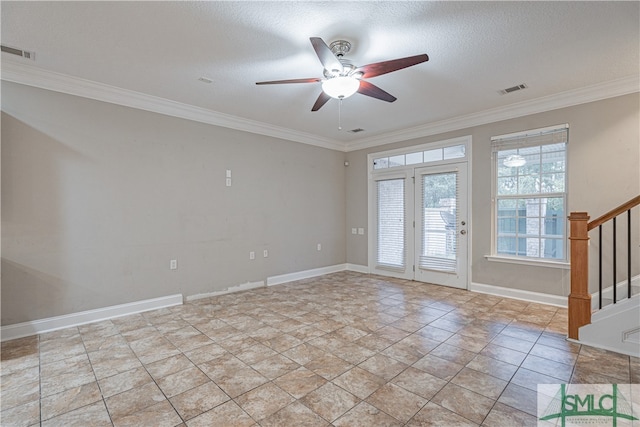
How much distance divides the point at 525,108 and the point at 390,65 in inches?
112

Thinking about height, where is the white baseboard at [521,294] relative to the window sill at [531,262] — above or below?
below

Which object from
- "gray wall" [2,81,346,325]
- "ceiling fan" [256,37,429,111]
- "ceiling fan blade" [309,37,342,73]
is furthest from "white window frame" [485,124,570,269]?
"gray wall" [2,81,346,325]

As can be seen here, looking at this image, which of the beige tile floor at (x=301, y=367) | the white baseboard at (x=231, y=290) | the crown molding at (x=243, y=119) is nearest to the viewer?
the beige tile floor at (x=301, y=367)

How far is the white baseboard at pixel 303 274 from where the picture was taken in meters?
5.33

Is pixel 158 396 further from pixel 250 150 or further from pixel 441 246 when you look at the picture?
pixel 441 246

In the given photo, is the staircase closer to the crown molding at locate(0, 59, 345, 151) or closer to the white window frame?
the white window frame

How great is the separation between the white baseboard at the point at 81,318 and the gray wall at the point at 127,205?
0.07 meters

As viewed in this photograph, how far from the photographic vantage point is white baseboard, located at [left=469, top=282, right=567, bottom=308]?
3.99m

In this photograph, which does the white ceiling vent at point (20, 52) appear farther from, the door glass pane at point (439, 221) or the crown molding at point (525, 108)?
the door glass pane at point (439, 221)

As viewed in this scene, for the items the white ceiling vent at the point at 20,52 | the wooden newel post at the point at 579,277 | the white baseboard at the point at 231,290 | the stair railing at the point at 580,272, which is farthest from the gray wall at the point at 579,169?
the white ceiling vent at the point at 20,52

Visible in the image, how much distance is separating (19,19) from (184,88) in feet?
4.91

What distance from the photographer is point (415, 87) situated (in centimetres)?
365

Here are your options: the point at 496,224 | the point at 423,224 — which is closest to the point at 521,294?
the point at 496,224

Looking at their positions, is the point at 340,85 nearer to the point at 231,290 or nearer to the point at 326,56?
the point at 326,56
